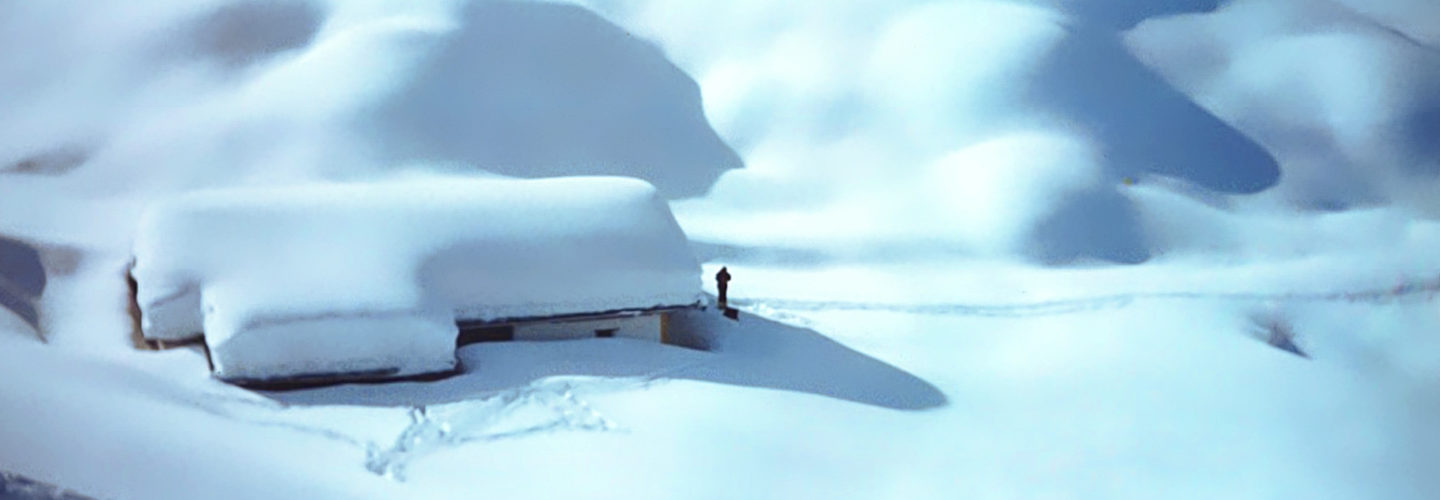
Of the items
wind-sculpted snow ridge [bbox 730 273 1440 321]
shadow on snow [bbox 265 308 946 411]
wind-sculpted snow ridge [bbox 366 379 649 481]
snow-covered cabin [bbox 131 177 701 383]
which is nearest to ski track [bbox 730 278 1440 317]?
wind-sculpted snow ridge [bbox 730 273 1440 321]

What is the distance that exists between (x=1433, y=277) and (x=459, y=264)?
16386 millimetres

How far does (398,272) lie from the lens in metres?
12.7

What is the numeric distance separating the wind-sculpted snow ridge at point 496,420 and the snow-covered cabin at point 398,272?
0.83m

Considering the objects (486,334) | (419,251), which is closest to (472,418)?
(486,334)

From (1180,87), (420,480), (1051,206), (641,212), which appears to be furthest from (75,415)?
(1180,87)

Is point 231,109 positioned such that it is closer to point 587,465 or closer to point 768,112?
point 768,112

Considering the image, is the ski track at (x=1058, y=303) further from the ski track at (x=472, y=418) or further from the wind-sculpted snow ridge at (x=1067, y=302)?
the ski track at (x=472, y=418)

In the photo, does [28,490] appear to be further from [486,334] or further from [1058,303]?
[1058,303]

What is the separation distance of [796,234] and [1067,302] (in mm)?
5011

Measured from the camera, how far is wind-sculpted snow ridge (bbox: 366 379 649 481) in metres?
10.6

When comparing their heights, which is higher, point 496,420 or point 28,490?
point 496,420

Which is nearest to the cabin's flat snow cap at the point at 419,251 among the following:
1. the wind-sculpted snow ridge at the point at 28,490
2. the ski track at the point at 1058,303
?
the ski track at the point at 1058,303

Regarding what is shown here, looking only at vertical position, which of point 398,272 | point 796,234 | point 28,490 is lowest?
point 28,490

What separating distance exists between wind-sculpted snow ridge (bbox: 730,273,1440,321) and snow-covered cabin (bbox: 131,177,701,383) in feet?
10.1
